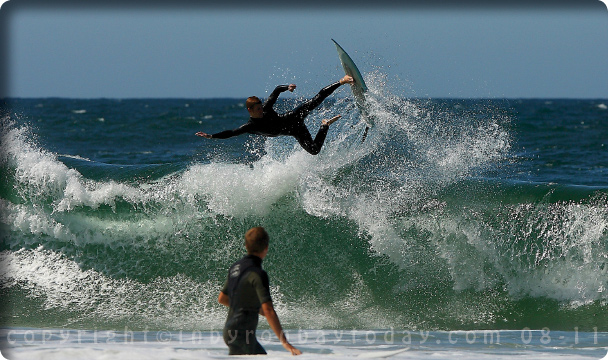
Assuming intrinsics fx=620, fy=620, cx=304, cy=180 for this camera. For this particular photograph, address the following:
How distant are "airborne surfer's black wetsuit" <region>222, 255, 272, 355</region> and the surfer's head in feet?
11.2

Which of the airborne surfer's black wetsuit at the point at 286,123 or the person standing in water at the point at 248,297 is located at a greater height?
the airborne surfer's black wetsuit at the point at 286,123

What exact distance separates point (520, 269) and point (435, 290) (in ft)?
4.45

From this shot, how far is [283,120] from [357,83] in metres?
1.34

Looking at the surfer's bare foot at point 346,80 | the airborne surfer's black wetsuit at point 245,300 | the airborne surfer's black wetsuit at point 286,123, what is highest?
the surfer's bare foot at point 346,80

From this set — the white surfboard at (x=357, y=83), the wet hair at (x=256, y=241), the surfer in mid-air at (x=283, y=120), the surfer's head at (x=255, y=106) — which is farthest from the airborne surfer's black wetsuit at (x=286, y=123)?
the wet hair at (x=256, y=241)

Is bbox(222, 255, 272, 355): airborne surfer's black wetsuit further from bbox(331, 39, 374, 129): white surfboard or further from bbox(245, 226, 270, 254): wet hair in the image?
bbox(331, 39, 374, 129): white surfboard

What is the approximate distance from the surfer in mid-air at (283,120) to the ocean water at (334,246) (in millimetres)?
1230

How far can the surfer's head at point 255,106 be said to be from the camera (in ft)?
24.9

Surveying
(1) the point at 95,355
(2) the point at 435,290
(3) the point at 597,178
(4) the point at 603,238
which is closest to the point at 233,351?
(1) the point at 95,355

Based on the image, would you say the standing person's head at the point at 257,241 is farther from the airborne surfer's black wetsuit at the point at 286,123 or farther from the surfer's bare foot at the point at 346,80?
the surfer's bare foot at the point at 346,80


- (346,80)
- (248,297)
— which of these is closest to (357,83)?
(346,80)

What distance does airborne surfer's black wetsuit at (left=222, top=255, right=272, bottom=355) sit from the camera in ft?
14.5

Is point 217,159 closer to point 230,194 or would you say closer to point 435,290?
point 230,194

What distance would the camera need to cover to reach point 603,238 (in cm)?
877
